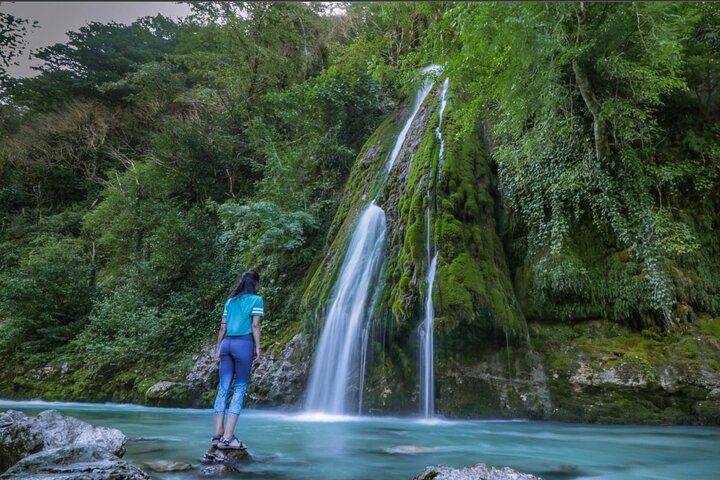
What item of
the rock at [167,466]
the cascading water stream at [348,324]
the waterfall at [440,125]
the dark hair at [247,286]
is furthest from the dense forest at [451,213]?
the rock at [167,466]

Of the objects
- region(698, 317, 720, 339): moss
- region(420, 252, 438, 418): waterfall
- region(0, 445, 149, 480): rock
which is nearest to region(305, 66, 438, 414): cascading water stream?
region(420, 252, 438, 418): waterfall

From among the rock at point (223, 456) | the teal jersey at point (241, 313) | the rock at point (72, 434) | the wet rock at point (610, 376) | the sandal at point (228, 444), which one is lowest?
the rock at point (223, 456)

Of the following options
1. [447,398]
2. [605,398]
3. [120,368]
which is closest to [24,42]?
[120,368]

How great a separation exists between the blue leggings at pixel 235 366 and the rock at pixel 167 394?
6.34 metres

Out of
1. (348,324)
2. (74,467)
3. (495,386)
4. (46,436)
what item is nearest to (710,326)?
(495,386)

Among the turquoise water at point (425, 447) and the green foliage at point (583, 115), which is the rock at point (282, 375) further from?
the green foliage at point (583, 115)

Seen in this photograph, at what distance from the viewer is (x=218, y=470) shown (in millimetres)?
3453

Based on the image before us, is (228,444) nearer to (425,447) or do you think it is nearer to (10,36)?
(425,447)

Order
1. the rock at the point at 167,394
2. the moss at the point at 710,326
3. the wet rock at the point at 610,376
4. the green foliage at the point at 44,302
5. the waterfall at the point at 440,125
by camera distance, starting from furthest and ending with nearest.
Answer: the green foliage at the point at 44,302, the rock at the point at 167,394, the waterfall at the point at 440,125, the moss at the point at 710,326, the wet rock at the point at 610,376

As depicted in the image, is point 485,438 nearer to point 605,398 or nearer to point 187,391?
point 605,398

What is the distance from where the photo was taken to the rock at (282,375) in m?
8.40

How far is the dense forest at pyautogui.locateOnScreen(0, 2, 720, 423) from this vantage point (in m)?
6.65

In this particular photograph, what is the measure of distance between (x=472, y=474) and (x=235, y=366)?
A: 2269 millimetres

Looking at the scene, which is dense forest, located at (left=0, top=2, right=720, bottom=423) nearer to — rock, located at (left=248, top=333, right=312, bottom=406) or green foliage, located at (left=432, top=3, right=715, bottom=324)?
Answer: green foliage, located at (left=432, top=3, right=715, bottom=324)
